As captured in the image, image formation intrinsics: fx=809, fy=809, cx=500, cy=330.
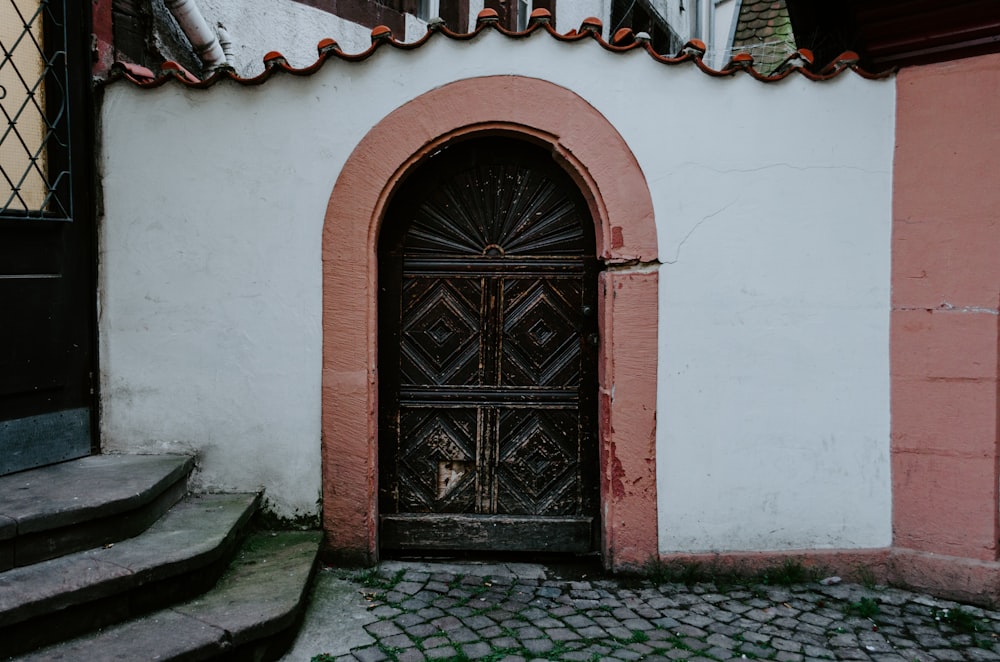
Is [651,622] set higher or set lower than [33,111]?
lower

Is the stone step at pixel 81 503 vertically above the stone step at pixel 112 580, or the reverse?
the stone step at pixel 81 503

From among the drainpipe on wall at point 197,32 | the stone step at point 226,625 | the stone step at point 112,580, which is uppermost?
the drainpipe on wall at point 197,32

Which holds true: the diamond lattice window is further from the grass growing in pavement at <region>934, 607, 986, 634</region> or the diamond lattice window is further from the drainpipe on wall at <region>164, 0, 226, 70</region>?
the grass growing in pavement at <region>934, 607, 986, 634</region>

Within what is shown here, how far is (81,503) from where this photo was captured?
11.6ft

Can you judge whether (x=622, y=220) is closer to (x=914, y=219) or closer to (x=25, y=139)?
(x=914, y=219)

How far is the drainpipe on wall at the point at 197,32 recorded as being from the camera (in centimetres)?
505

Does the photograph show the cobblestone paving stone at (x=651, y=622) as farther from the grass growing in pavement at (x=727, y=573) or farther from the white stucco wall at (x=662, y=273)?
the white stucco wall at (x=662, y=273)

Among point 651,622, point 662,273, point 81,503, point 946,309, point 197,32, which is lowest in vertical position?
point 651,622

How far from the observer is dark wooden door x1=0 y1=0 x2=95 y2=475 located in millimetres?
3994

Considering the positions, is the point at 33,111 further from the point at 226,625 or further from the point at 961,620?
the point at 961,620

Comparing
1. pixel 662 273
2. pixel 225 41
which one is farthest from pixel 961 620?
pixel 225 41

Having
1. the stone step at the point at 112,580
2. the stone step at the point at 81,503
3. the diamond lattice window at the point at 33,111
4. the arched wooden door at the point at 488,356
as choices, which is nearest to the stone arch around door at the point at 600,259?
the arched wooden door at the point at 488,356

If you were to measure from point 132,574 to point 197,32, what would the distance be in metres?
3.57

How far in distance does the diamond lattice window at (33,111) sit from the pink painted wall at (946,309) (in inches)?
174
